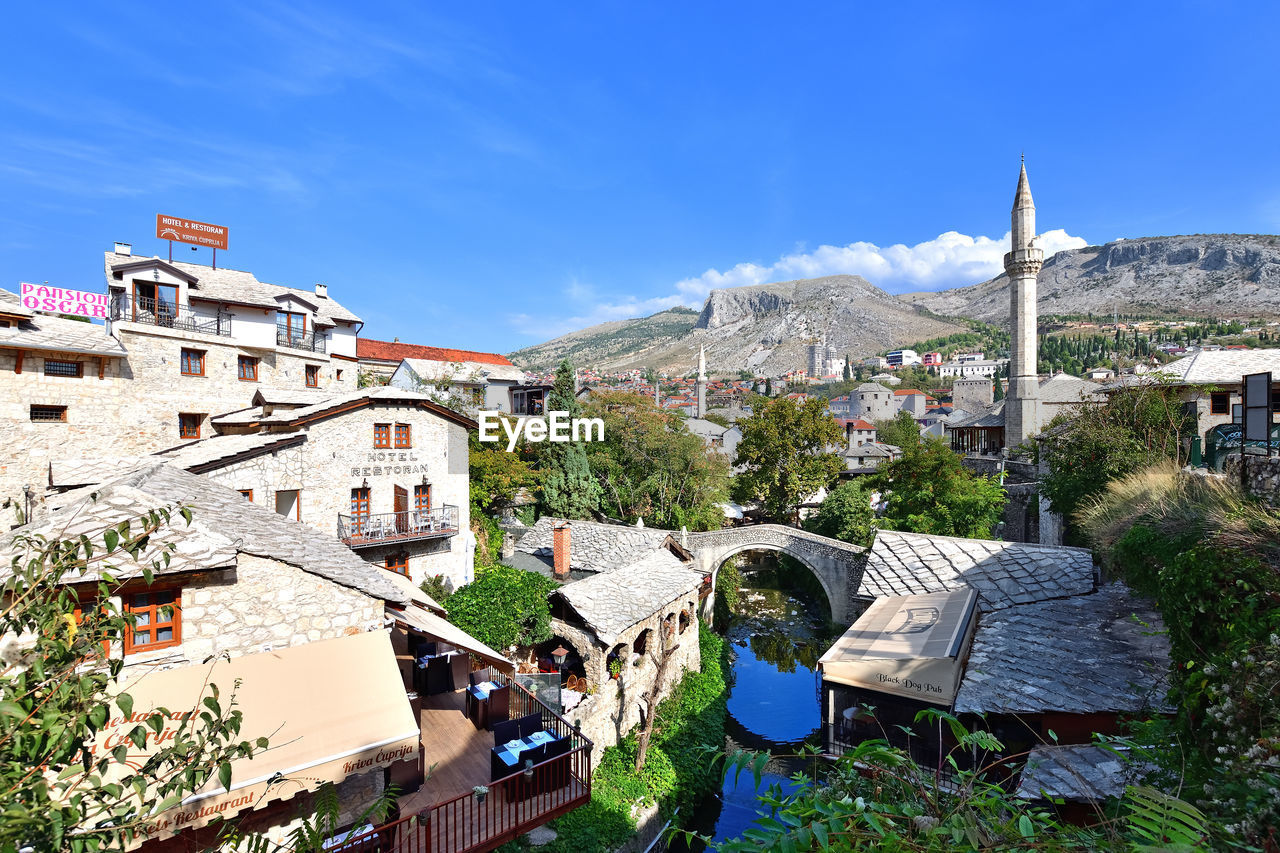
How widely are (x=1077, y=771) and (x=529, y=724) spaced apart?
7.52 metres

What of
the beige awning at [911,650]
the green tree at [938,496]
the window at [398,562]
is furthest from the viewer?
the green tree at [938,496]

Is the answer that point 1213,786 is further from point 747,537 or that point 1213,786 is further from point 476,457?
point 476,457

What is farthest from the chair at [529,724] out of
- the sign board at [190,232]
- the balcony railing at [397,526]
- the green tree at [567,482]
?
the sign board at [190,232]

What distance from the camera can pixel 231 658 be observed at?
681 centimetres

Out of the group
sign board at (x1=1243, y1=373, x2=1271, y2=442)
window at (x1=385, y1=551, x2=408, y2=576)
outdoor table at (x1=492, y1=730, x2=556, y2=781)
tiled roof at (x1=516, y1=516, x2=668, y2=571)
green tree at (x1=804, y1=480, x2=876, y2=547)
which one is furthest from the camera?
green tree at (x1=804, y1=480, x2=876, y2=547)

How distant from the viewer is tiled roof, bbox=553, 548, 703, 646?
14.8 m

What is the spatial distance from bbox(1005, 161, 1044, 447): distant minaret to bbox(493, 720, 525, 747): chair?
3399 cm

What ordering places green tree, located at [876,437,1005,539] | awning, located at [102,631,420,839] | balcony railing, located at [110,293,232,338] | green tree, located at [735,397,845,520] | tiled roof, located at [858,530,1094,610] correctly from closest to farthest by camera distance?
awning, located at [102,631,420,839] → tiled roof, located at [858,530,1094,610] → balcony railing, located at [110,293,232,338] → green tree, located at [876,437,1005,539] → green tree, located at [735,397,845,520]

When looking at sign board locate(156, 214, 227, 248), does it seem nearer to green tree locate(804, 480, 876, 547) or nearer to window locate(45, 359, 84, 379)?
window locate(45, 359, 84, 379)

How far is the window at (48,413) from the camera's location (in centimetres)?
1694

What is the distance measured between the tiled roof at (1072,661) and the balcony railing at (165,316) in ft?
90.0

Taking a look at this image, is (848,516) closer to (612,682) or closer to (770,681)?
(770,681)

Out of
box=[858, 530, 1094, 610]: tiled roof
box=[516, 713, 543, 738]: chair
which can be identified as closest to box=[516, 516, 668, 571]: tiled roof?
box=[858, 530, 1094, 610]: tiled roof

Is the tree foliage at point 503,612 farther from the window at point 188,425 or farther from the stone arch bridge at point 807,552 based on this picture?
the window at point 188,425
